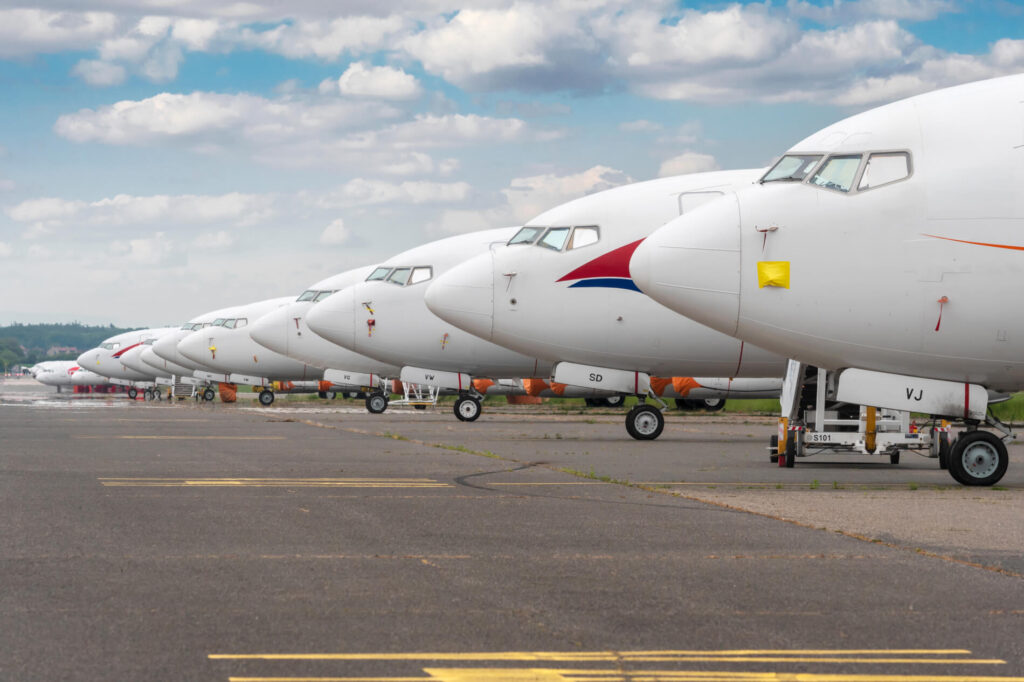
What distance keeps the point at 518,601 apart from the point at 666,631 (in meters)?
1.10

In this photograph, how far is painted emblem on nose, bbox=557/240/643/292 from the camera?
24.9m

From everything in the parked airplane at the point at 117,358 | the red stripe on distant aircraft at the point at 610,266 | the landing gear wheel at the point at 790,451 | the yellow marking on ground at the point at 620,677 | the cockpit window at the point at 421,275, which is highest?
the cockpit window at the point at 421,275

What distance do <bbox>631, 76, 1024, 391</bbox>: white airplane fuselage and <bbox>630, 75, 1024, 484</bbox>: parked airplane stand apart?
0.05 ft

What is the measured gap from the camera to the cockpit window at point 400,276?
1416 inches

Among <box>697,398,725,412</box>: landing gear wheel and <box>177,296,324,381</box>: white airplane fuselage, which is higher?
<box>177,296,324,381</box>: white airplane fuselage

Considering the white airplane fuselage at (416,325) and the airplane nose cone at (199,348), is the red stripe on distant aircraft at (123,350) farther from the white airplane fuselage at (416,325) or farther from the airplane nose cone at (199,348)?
the white airplane fuselage at (416,325)

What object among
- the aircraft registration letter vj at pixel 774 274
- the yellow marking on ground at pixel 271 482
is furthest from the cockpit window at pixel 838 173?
Answer: the yellow marking on ground at pixel 271 482

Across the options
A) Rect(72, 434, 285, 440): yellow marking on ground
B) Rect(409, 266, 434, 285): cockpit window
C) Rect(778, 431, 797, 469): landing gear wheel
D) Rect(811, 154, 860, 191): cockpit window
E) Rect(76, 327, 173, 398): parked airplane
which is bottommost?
Rect(72, 434, 285, 440): yellow marking on ground

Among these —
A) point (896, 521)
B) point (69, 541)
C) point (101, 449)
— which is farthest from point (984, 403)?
point (101, 449)

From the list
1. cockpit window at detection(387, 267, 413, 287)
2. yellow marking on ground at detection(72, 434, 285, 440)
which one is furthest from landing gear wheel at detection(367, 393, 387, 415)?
yellow marking on ground at detection(72, 434, 285, 440)

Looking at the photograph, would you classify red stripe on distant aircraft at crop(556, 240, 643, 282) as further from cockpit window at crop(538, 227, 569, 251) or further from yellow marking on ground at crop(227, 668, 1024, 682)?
yellow marking on ground at crop(227, 668, 1024, 682)

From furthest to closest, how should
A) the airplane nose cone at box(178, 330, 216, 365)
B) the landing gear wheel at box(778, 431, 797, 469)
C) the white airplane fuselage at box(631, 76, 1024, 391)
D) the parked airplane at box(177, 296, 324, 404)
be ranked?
the airplane nose cone at box(178, 330, 216, 365) → the parked airplane at box(177, 296, 324, 404) → the landing gear wheel at box(778, 431, 797, 469) → the white airplane fuselage at box(631, 76, 1024, 391)

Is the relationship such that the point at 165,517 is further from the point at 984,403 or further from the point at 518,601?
the point at 984,403

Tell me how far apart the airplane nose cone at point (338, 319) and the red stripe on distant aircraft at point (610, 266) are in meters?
13.1
